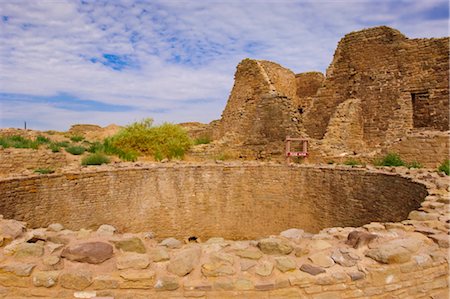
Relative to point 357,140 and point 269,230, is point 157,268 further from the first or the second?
point 357,140

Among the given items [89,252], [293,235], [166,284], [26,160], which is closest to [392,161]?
[293,235]

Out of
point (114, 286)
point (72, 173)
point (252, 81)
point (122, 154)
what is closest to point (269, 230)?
point (72, 173)

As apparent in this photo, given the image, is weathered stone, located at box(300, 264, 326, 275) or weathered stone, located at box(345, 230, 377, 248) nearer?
weathered stone, located at box(300, 264, 326, 275)

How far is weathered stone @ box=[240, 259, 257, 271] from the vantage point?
289 centimetres

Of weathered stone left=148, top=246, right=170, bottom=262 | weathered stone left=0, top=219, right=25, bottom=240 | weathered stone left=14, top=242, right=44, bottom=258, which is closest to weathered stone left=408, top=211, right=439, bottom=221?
weathered stone left=148, top=246, right=170, bottom=262

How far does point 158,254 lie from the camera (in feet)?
9.93

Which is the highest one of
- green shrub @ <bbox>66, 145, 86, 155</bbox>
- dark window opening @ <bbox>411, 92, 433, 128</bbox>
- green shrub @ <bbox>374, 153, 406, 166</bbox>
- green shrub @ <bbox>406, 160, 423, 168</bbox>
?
dark window opening @ <bbox>411, 92, 433, 128</bbox>

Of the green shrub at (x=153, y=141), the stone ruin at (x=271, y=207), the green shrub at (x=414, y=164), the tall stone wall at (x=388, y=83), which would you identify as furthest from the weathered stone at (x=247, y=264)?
the tall stone wall at (x=388, y=83)

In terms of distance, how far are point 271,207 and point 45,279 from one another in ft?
24.2

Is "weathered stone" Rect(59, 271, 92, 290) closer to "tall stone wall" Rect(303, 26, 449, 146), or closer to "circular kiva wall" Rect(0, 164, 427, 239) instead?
"circular kiva wall" Rect(0, 164, 427, 239)

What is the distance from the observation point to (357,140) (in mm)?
13953

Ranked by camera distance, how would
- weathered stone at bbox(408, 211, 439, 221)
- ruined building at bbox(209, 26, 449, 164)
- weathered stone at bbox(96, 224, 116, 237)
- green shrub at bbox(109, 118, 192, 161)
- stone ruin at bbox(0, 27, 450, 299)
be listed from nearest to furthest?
1. stone ruin at bbox(0, 27, 450, 299)
2. weathered stone at bbox(96, 224, 116, 237)
3. weathered stone at bbox(408, 211, 439, 221)
4. ruined building at bbox(209, 26, 449, 164)
5. green shrub at bbox(109, 118, 192, 161)

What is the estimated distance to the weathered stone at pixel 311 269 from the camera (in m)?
2.85

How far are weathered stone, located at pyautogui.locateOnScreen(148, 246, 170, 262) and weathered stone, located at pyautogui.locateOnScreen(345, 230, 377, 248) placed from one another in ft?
5.52
